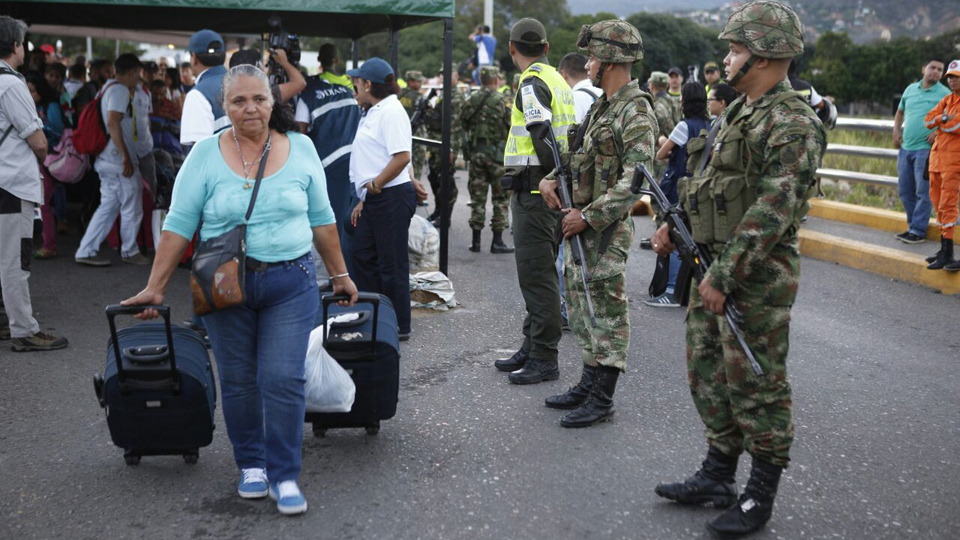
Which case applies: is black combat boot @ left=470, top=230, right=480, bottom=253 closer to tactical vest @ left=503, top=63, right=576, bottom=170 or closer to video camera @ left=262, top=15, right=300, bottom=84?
video camera @ left=262, top=15, right=300, bottom=84

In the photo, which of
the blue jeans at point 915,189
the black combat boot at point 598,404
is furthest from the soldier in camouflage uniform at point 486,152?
→ the black combat boot at point 598,404

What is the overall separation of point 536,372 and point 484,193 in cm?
488

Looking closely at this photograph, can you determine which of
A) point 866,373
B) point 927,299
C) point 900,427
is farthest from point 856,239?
point 900,427

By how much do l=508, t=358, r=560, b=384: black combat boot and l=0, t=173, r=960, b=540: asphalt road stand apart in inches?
3.4

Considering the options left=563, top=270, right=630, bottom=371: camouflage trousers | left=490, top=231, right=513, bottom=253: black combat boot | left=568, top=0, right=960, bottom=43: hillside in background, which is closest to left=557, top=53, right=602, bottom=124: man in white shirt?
left=490, top=231, right=513, bottom=253: black combat boot

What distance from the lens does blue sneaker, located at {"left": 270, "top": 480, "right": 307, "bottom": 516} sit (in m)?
3.70

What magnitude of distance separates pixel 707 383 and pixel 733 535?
598 millimetres

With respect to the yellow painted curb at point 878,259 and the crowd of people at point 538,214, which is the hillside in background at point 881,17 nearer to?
the yellow painted curb at point 878,259

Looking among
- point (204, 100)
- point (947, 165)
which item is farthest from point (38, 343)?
point (947, 165)

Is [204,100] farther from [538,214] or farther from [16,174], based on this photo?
[538,214]

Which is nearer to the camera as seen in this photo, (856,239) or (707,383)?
(707,383)

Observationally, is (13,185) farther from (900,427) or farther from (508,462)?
(900,427)

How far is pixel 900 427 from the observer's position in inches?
193

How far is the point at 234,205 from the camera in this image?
3.54m
